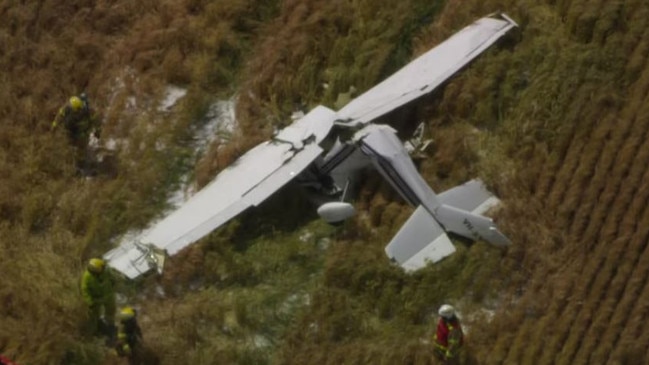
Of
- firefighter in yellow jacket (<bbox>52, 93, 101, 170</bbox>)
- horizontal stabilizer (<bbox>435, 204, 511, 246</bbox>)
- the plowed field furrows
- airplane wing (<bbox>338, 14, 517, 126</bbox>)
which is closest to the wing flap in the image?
airplane wing (<bbox>338, 14, 517, 126</bbox>)

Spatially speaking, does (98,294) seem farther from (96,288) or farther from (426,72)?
(426,72)

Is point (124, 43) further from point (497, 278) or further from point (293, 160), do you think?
point (497, 278)

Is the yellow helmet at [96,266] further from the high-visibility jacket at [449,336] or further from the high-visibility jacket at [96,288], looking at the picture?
the high-visibility jacket at [449,336]

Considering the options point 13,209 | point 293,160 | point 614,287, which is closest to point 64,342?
point 13,209

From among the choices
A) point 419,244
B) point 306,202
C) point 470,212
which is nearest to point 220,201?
point 306,202

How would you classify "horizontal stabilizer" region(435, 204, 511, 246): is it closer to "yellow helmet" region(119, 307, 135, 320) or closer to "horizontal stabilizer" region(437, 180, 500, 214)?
"horizontal stabilizer" region(437, 180, 500, 214)

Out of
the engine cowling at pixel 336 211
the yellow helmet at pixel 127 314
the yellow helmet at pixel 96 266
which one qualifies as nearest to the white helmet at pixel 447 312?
the engine cowling at pixel 336 211

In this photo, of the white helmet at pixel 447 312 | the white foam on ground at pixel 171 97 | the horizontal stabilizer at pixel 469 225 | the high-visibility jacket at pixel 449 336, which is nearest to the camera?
the white helmet at pixel 447 312
